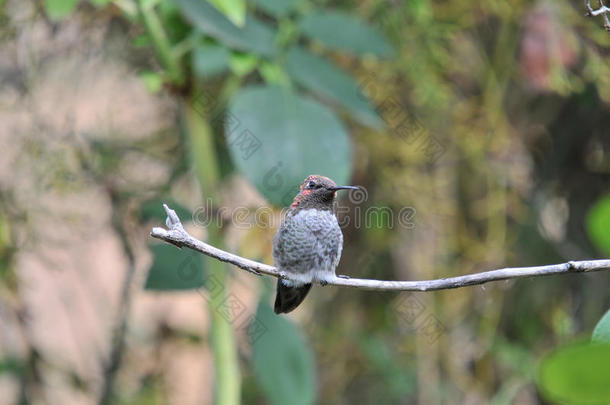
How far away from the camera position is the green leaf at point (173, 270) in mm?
1789

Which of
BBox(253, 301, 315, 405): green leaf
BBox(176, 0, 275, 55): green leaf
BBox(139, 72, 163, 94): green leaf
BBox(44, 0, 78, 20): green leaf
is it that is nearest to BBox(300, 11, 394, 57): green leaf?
BBox(176, 0, 275, 55): green leaf

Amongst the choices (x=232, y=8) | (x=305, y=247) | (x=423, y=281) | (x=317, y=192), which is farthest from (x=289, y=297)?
(x=232, y=8)

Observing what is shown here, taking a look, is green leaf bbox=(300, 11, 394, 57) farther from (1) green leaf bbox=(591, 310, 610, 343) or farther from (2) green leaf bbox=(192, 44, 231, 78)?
(1) green leaf bbox=(591, 310, 610, 343)

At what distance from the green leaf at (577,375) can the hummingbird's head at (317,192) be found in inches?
29.6

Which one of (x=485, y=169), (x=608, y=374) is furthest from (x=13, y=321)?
(x=608, y=374)

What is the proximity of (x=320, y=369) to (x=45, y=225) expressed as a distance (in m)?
1.36

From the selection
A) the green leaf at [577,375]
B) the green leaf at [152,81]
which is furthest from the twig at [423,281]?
the green leaf at [152,81]

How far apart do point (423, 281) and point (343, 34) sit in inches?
44.8

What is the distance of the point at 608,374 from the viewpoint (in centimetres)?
34

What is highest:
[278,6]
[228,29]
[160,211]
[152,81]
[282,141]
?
[278,6]

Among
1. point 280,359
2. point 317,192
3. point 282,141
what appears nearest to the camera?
point 317,192

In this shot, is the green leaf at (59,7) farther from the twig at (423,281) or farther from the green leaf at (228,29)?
the twig at (423,281)

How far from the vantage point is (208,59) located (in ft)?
5.79

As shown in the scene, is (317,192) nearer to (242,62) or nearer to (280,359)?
(242,62)
